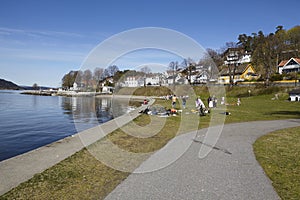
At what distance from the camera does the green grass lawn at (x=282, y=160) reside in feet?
18.8

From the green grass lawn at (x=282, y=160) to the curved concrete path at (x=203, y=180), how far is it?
25 centimetres

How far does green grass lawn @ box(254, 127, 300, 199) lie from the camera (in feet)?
18.8

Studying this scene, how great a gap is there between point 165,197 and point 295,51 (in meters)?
95.0

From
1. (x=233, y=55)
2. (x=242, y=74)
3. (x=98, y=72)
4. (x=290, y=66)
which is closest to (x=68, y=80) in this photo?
(x=233, y=55)

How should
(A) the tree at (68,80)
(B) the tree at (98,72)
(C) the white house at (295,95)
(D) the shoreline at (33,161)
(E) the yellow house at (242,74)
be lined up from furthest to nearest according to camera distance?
1. (A) the tree at (68,80)
2. (E) the yellow house at (242,74)
3. (C) the white house at (295,95)
4. (B) the tree at (98,72)
5. (D) the shoreline at (33,161)

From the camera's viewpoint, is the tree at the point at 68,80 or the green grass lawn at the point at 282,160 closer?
the green grass lawn at the point at 282,160

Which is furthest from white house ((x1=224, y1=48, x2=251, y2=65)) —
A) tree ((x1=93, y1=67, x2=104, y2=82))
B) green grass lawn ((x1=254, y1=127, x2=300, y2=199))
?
green grass lawn ((x1=254, y1=127, x2=300, y2=199))

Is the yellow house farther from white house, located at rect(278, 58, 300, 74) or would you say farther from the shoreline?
the shoreline

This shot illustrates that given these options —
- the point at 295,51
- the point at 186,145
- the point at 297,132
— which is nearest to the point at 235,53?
the point at 295,51

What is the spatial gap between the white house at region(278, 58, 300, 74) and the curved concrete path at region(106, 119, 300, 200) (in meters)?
75.8

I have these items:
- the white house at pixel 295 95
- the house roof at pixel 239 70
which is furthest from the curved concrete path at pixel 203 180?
the house roof at pixel 239 70

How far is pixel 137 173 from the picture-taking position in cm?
663

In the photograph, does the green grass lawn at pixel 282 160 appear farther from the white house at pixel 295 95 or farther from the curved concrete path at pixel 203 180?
the white house at pixel 295 95

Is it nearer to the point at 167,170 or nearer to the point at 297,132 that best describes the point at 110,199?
the point at 167,170
